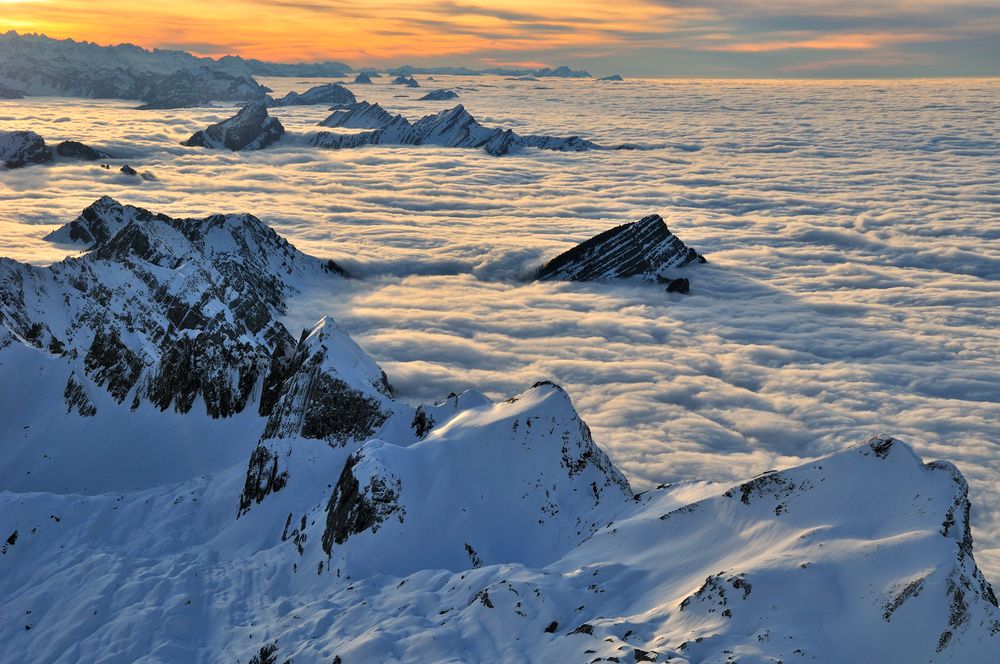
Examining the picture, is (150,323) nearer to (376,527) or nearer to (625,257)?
(376,527)

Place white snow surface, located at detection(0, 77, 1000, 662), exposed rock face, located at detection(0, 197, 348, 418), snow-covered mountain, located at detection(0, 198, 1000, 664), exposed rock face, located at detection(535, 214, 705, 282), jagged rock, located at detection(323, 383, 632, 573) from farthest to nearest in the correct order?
exposed rock face, located at detection(535, 214, 705, 282)
exposed rock face, located at detection(0, 197, 348, 418)
jagged rock, located at detection(323, 383, 632, 573)
white snow surface, located at detection(0, 77, 1000, 662)
snow-covered mountain, located at detection(0, 198, 1000, 664)

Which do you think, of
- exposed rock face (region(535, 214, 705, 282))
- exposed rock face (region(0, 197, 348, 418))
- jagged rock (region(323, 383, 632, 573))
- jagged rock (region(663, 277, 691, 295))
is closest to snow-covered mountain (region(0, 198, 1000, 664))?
jagged rock (region(323, 383, 632, 573))

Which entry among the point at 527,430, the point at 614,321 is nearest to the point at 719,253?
the point at 614,321

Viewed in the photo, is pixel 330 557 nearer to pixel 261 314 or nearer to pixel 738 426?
pixel 261 314

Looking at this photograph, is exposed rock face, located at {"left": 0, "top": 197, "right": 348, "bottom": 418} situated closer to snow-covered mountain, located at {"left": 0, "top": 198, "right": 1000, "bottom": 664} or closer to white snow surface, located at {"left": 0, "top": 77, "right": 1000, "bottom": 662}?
snow-covered mountain, located at {"left": 0, "top": 198, "right": 1000, "bottom": 664}

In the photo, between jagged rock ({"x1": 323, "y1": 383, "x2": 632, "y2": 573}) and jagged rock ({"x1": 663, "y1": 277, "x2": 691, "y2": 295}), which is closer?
jagged rock ({"x1": 323, "y1": 383, "x2": 632, "y2": 573})

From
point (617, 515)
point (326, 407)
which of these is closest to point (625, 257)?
point (326, 407)

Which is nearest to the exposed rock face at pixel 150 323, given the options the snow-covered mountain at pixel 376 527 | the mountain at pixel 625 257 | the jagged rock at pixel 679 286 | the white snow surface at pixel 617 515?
the snow-covered mountain at pixel 376 527

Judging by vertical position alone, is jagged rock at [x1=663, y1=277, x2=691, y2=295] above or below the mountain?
below
